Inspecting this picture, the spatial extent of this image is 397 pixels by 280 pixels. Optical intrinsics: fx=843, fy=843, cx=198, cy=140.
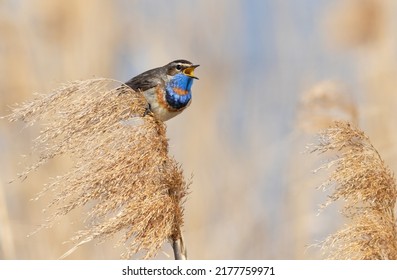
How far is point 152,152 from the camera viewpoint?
1.81 meters

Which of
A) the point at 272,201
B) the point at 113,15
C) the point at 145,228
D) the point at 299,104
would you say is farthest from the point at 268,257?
the point at 145,228

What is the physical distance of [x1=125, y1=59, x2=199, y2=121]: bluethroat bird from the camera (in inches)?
122

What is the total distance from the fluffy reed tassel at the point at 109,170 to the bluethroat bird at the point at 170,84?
121 centimetres

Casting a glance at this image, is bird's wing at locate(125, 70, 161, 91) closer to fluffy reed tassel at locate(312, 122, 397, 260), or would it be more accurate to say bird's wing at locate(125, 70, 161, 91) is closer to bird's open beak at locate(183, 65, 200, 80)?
bird's open beak at locate(183, 65, 200, 80)

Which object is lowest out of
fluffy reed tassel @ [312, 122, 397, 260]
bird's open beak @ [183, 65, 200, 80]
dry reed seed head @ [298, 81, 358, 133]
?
fluffy reed tassel @ [312, 122, 397, 260]

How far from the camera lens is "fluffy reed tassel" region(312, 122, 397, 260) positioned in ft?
5.49

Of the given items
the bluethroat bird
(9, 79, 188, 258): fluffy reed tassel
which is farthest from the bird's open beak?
(9, 79, 188, 258): fluffy reed tassel

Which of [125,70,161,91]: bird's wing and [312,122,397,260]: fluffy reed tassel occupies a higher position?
[125,70,161,91]: bird's wing

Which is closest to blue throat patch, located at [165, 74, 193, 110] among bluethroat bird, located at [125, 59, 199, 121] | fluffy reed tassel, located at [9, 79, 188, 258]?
bluethroat bird, located at [125, 59, 199, 121]

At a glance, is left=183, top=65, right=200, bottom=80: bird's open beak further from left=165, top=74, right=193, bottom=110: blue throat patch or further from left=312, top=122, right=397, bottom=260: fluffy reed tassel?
left=312, top=122, right=397, bottom=260: fluffy reed tassel

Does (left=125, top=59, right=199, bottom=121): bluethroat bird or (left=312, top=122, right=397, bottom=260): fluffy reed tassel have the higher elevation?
(left=125, top=59, right=199, bottom=121): bluethroat bird

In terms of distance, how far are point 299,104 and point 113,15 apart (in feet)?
3.01

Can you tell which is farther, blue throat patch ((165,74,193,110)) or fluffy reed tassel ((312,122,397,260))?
blue throat patch ((165,74,193,110))

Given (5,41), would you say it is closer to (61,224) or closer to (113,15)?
(113,15)
